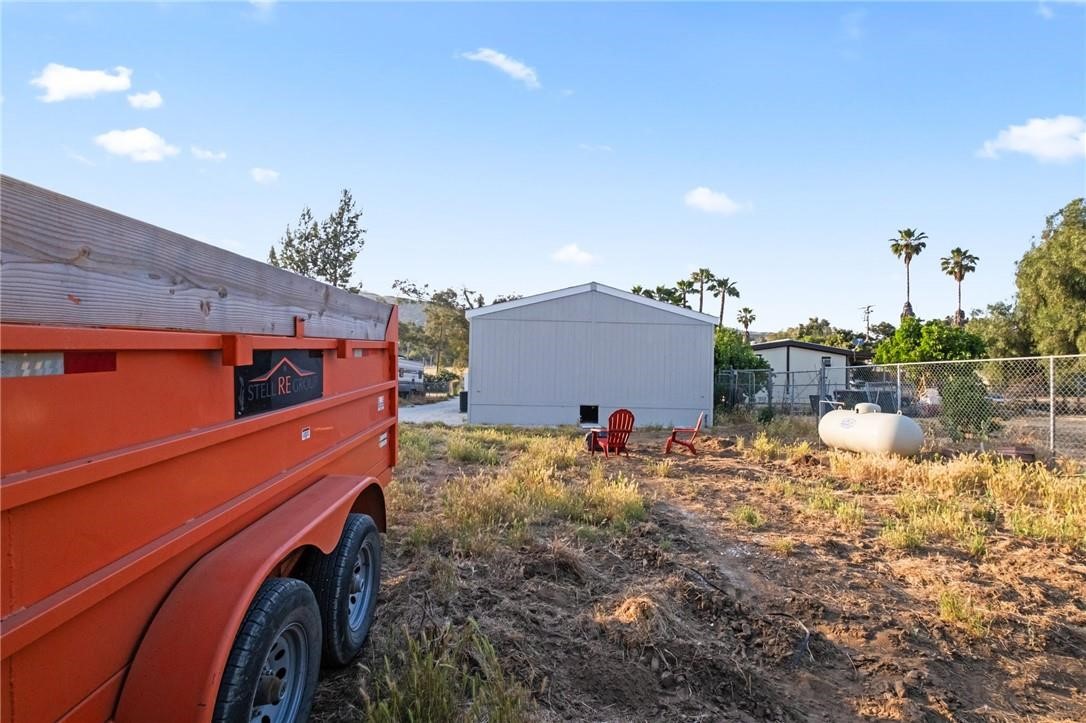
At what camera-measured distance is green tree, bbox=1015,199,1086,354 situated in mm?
27000

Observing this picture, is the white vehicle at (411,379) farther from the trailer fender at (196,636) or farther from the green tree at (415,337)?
the trailer fender at (196,636)

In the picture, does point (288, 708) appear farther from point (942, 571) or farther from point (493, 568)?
point (942, 571)

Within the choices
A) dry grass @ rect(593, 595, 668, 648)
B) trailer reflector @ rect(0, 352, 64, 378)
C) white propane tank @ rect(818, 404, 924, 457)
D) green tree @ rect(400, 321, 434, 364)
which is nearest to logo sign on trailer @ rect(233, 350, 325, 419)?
trailer reflector @ rect(0, 352, 64, 378)

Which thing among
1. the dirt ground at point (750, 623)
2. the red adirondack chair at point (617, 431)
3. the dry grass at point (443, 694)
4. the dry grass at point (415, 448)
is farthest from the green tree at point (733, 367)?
the dry grass at point (443, 694)

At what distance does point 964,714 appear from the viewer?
125 inches

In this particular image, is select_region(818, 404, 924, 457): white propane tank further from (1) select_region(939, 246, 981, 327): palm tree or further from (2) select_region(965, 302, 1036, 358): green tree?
(1) select_region(939, 246, 981, 327): palm tree

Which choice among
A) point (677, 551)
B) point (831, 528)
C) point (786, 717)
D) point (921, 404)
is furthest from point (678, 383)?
point (786, 717)

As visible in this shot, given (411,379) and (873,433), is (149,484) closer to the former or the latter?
(873,433)

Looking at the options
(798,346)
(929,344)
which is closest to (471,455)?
(929,344)

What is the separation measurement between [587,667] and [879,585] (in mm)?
2802

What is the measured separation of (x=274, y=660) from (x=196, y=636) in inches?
23.9

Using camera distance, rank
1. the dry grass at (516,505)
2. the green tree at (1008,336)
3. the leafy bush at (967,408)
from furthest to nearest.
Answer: the green tree at (1008,336) → the leafy bush at (967,408) → the dry grass at (516,505)

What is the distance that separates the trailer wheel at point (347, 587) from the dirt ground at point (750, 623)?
0.55ft

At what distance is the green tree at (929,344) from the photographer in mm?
25984
